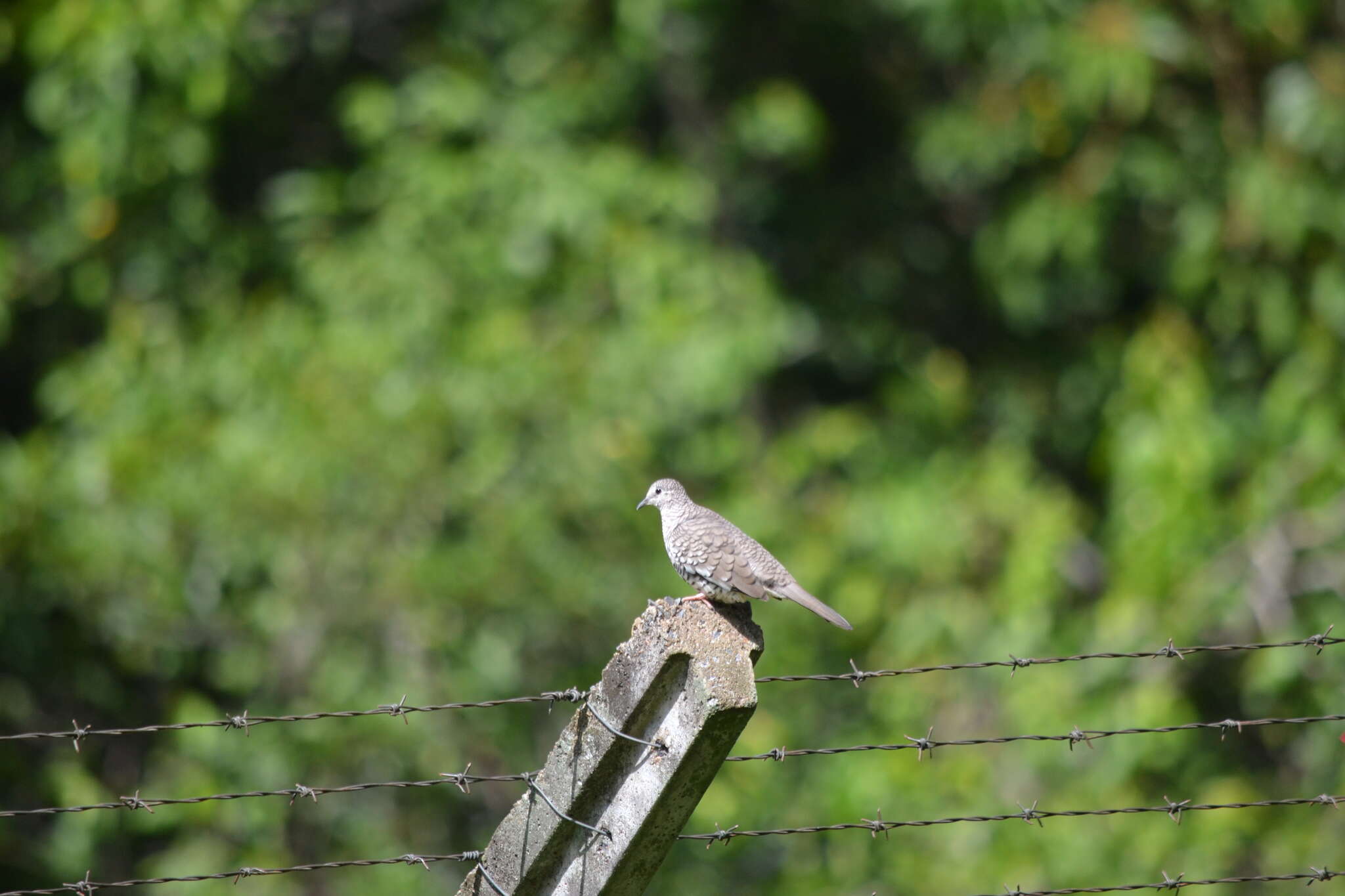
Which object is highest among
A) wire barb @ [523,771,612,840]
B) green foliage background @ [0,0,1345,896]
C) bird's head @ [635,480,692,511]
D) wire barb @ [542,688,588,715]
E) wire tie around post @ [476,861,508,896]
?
green foliage background @ [0,0,1345,896]

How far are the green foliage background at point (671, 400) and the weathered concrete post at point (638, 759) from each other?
416 centimetres

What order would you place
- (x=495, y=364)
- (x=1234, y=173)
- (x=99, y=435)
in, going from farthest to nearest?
(x=1234, y=173) → (x=99, y=435) → (x=495, y=364)

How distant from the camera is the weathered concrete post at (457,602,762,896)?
3562 millimetres

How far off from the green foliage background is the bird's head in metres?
2.09

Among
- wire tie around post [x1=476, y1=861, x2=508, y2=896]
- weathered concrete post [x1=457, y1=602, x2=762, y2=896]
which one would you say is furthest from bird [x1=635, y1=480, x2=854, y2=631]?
wire tie around post [x1=476, y1=861, x2=508, y2=896]

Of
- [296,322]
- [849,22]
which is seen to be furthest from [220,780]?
[849,22]

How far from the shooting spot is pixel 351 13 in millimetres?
12406

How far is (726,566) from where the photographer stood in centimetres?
444

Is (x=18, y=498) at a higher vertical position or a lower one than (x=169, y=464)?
lower

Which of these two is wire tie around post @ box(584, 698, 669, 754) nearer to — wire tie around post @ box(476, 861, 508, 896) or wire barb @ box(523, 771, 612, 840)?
wire barb @ box(523, 771, 612, 840)

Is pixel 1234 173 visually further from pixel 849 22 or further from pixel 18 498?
pixel 18 498

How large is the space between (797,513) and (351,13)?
5.73 metres

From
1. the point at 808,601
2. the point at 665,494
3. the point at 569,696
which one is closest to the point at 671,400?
the point at 665,494

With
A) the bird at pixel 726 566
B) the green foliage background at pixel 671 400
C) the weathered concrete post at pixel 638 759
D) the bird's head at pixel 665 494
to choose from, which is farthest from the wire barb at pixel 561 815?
the green foliage background at pixel 671 400
